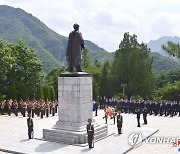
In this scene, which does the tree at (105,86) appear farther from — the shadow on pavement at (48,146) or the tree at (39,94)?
the shadow on pavement at (48,146)

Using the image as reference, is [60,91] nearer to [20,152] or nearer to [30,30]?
[20,152]

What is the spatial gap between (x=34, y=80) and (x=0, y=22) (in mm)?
163510

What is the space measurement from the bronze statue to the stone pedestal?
683mm

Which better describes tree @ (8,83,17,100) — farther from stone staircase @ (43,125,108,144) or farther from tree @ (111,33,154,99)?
tree @ (111,33,154,99)

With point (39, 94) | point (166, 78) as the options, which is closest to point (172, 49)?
point (39, 94)

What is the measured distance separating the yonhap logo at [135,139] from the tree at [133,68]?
2097cm

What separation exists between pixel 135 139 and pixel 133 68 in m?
22.9

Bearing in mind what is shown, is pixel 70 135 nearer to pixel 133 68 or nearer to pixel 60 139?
pixel 60 139

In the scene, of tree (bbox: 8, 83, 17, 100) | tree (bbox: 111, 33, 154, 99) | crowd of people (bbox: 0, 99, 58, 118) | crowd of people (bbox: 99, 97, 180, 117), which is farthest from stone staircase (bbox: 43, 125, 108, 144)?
tree (bbox: 111, 33, 154, 99)

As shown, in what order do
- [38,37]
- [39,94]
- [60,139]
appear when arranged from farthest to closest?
[38,37]
[39,94]
[60,139]

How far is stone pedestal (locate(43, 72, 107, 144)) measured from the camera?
13.2m

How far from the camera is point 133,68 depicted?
3616 cm

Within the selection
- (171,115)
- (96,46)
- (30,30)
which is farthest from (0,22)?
(171,115)

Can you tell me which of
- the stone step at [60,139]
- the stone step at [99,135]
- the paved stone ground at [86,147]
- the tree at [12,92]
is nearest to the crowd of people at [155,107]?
the paved stone ground at [86,147]
